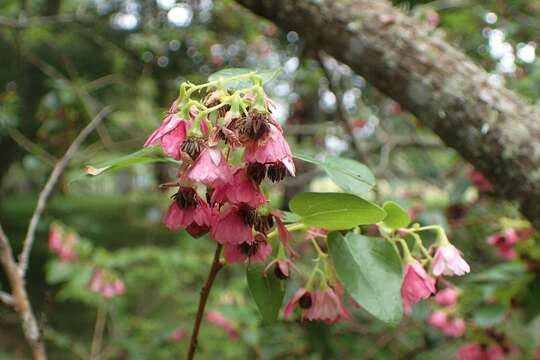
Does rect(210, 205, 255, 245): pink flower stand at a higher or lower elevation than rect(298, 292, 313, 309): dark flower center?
higher

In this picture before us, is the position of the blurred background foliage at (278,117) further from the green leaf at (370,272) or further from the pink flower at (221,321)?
the green leaf at (370,272)

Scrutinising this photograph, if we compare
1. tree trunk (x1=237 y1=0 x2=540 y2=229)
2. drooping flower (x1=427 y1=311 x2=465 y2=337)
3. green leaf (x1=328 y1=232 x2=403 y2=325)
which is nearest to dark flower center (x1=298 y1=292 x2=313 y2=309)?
green leaf (x1=328 y1=232 x2=403 y2=325)

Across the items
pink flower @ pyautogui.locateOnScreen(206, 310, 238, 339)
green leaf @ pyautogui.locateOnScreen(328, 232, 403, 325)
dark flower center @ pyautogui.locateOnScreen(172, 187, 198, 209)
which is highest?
dark flower center @ pyautogui.locateOnScreen(172, 187, 198, 209)

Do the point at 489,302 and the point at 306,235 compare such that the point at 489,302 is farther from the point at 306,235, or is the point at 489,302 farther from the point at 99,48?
the point at 99,48

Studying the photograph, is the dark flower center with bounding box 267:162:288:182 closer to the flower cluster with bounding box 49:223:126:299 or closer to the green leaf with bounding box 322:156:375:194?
the green leaf with bounding box 322:156:375:194

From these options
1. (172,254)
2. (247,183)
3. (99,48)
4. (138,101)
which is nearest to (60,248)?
(172,254)

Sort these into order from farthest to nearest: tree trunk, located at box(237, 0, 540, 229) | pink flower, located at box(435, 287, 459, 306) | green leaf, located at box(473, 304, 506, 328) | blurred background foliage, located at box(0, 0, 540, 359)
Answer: blurred background foliage, located at box(0, 0, 540, 359) → pink flower, located at box(435, 287, 459, 306) → green leaf, located at box(473, 304, 506, 328) → tree trunk, located at box(237, 0, 540, 229)

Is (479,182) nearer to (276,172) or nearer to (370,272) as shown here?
(370,272)
